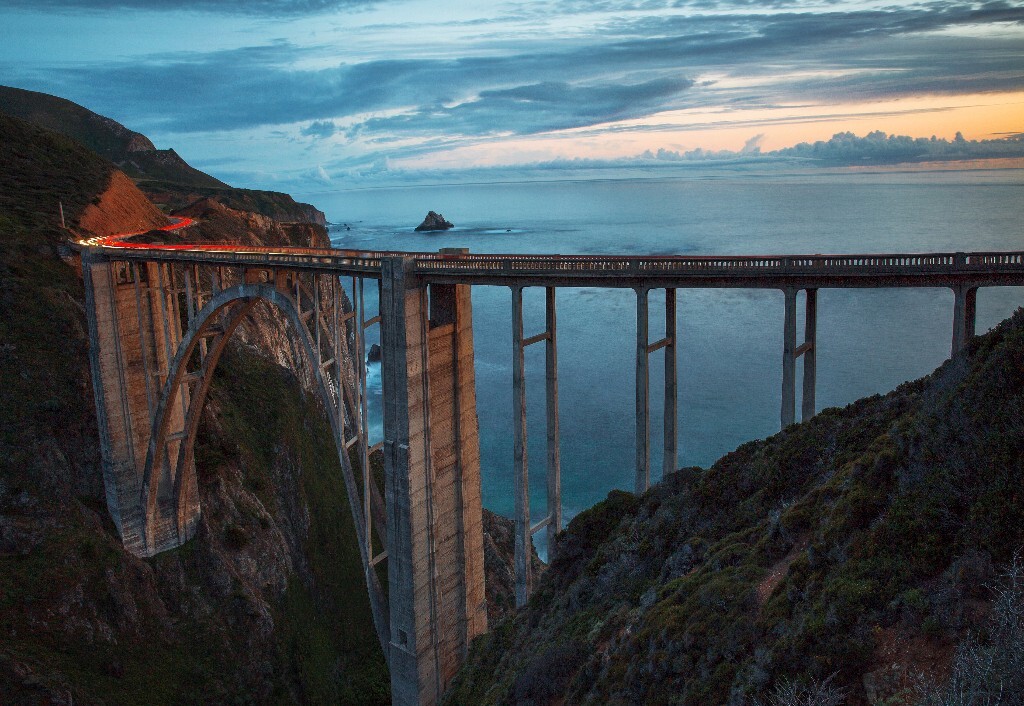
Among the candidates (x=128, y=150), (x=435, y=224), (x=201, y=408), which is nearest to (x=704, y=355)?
(x=201, y=408)

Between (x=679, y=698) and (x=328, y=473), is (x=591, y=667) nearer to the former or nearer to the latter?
(x=679, y=698)

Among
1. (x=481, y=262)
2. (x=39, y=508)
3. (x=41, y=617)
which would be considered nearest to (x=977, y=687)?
(x=481, y=262)

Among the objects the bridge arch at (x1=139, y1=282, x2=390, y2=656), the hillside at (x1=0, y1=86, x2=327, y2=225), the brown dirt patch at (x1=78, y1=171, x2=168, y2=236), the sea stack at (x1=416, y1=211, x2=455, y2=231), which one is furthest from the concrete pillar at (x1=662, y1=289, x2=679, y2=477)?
the sea stack at (x1=416, y1=211, x2=455, y2=231)

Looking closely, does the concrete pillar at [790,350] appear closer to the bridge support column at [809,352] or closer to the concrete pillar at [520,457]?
the bridge support column at [809,352]

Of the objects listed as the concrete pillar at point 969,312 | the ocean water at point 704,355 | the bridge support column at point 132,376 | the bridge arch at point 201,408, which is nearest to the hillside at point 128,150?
the ocean water at point 704,355

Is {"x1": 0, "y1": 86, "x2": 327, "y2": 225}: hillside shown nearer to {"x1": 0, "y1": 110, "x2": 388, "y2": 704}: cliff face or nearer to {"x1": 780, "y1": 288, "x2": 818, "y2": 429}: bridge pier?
{"x1": 0, "y1": 110, "x2": 388, "y2": 704}: cliff face
